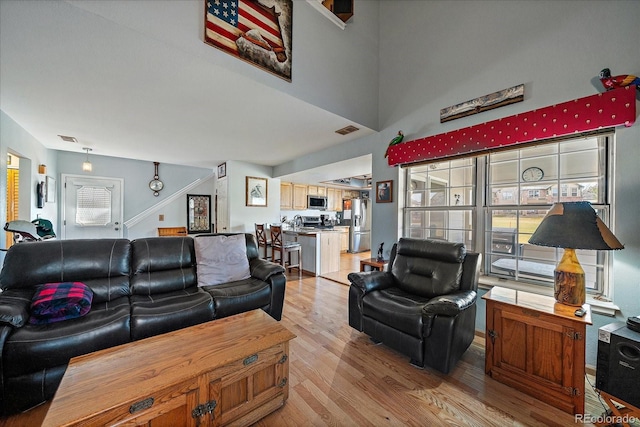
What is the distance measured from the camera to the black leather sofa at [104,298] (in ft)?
4.68

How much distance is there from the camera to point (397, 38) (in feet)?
11.2

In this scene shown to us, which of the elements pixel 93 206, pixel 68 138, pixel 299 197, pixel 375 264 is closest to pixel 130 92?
pixel 68 138

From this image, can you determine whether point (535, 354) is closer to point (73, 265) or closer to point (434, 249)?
point (434, 249)

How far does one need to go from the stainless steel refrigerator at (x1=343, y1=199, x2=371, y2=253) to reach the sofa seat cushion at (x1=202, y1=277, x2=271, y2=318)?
5327mm

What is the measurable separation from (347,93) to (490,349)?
3.02 metres

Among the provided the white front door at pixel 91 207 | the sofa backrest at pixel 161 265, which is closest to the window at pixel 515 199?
the sofa backrest at pixel 161 265

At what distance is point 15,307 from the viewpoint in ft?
4.99

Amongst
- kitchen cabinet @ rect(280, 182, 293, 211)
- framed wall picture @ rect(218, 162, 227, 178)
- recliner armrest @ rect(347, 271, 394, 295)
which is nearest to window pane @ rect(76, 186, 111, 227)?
framed wall picture @ rect(218, 162, 227, 178)

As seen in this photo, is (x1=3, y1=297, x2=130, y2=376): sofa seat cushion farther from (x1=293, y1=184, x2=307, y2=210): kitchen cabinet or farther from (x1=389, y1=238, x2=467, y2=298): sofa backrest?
(x1=293, y1=184, x2=307, y2=210): kitchen cabinet

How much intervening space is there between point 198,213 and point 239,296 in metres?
4.79

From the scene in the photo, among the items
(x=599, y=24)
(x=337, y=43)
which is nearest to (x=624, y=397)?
(x=599, y=24)

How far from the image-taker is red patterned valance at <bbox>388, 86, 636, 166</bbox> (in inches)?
69.9

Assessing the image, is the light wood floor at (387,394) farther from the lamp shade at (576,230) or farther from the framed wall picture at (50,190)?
the framed wall picture at (50,190)

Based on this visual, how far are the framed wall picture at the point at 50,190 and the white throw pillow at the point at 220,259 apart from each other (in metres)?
3.76
